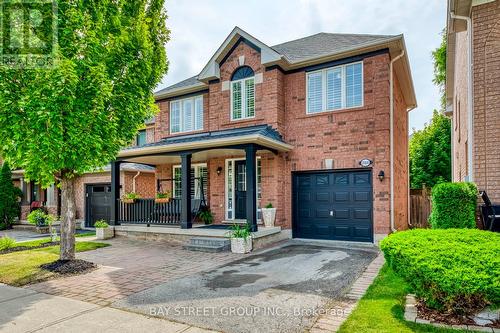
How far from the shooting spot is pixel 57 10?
6.69 m

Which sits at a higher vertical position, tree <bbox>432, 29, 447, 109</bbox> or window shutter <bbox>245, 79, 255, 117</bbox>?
tree <bbox>432, 29, 447, 109</bbox>

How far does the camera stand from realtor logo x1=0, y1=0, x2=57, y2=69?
20.9 feet

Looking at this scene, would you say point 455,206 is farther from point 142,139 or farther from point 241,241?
point 142,139

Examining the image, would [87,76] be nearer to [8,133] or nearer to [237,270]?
[8,133]

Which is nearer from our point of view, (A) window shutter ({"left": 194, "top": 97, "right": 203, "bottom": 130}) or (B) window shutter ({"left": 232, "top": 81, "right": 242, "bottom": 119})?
(B) window shutter ({"left": 232, "top": 81, "right": 242, "bottom": 119})

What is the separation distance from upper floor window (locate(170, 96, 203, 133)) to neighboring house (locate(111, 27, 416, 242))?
111mm

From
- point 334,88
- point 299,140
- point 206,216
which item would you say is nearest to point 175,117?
point 206,216

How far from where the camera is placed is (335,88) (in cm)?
1112

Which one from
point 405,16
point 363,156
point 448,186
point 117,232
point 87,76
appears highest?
point 405,16

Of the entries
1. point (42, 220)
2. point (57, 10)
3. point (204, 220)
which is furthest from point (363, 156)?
point (42, 220)

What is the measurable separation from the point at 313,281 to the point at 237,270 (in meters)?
1.81

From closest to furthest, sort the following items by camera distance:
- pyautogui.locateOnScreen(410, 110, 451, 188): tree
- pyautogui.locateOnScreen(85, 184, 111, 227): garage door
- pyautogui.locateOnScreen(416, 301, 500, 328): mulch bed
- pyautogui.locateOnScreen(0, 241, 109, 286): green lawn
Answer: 1. pyautogui.locateOnScreen(416, 301, 500, 328): mulch bed
2. pyautogui.locateOnScreen(0, 241, 109, 286): green lawn
3. pyautogui.locateOnScreen(85, 184, 111, 227): garage door
4. pyautogui.locateOnScreen(410, 110, 451, 188): tree

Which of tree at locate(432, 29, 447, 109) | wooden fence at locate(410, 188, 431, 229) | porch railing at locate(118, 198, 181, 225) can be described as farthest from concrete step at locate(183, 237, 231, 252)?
tree at locate(432, 29, 447, 109)

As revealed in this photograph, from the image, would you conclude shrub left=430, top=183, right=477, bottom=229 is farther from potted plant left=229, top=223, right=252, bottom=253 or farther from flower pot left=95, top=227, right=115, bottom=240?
flower pot left=95, top=227, right=115, bottom=240
